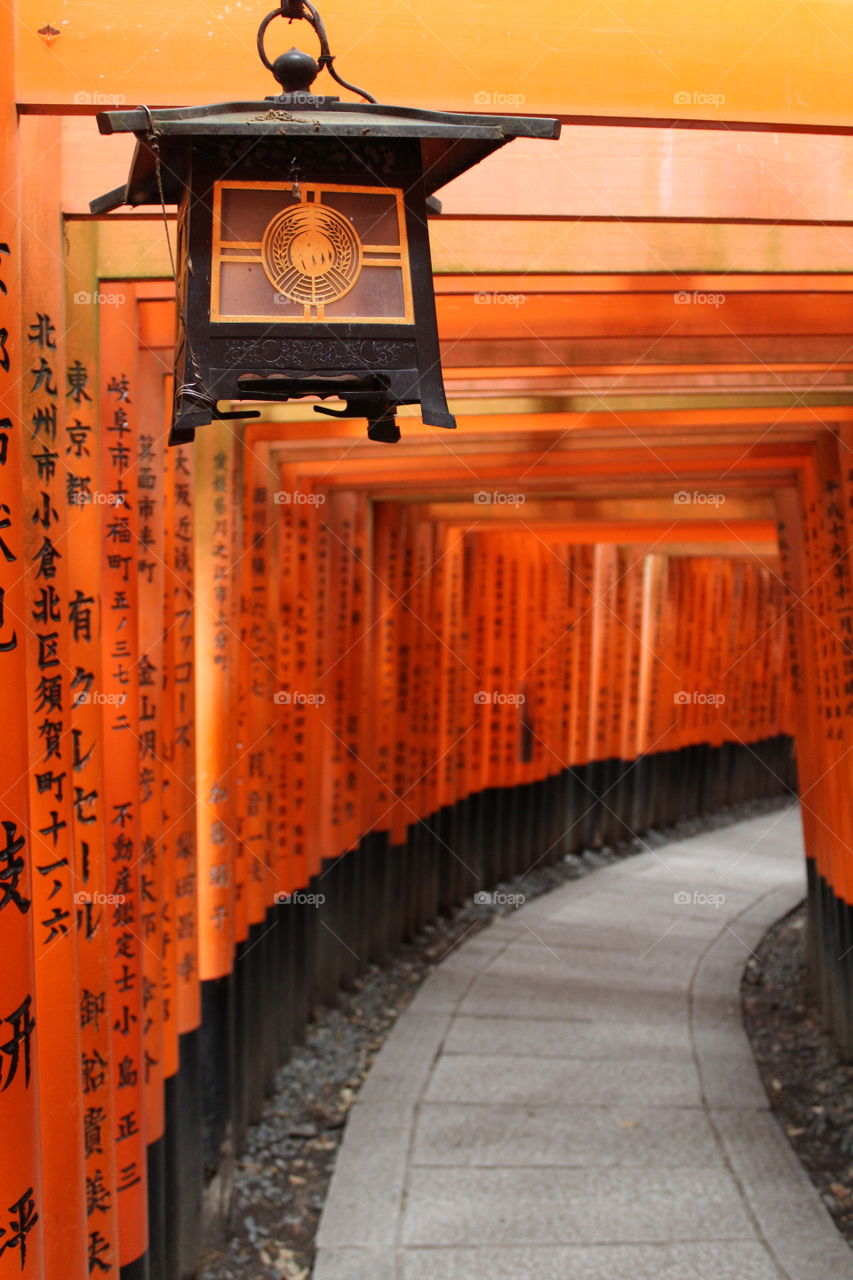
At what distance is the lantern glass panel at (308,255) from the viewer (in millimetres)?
2680

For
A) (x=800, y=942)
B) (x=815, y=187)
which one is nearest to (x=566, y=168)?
(x=815, y=187)

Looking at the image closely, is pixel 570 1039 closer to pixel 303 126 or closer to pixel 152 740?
pixel 152 740

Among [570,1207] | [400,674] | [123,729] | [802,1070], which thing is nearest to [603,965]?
[802,1070]

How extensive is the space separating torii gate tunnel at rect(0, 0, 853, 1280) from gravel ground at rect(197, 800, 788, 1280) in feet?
0.70

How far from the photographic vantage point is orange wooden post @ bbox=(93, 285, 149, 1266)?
4.23 meters

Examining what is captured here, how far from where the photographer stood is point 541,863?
521 inches

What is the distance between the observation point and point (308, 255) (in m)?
2.71

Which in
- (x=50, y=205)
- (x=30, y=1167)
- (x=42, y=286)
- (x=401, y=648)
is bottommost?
(x=30, y=1167)

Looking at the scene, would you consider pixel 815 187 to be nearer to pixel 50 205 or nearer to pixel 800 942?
pixel 50 205

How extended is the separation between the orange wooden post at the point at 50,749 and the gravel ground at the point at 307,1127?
2352mm

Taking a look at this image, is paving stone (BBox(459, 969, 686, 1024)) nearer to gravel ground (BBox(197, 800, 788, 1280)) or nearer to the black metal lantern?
gravel ground (BBox(197, 800, 788, 1280))

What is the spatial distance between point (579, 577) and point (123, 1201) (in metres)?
9.95

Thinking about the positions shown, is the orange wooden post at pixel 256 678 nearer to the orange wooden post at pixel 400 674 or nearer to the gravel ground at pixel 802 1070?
the orange wooden post at pixel 400 674

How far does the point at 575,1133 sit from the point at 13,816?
16.1ft
